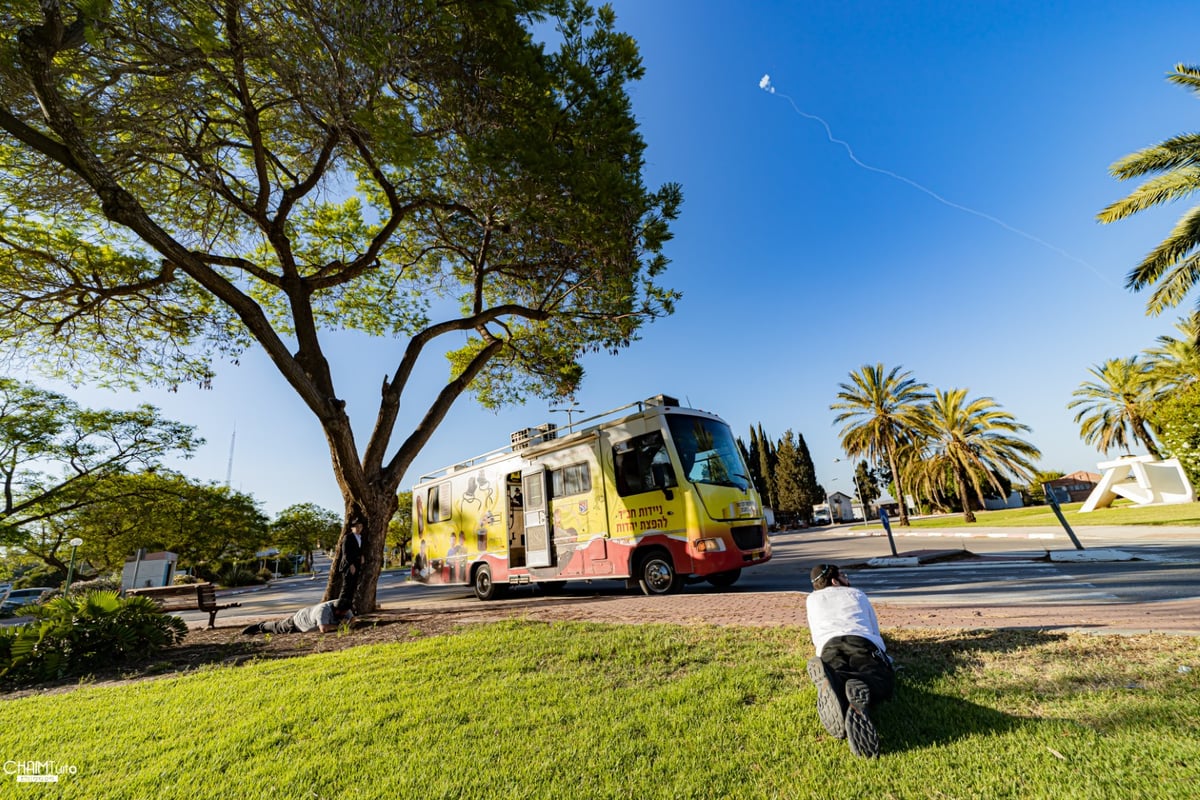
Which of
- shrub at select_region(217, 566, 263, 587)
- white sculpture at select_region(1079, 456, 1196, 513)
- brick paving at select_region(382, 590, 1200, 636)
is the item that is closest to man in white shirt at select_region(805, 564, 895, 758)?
brick paving at select_region(382, 590, 1200, 636)

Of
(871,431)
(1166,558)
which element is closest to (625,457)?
(1166,558)

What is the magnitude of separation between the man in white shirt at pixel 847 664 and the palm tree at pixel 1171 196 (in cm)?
1564

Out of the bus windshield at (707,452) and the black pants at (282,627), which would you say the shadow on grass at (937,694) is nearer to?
the bus windshield at (707,452)

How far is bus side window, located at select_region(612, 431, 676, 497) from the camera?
875cm

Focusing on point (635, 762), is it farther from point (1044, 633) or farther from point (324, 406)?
point (324, 406)

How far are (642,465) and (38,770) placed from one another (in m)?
7.52

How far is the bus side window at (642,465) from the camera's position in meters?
8.75

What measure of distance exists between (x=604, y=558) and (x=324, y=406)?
5.98 meters

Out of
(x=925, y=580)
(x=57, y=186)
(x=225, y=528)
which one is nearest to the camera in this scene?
(x=57, y=186)

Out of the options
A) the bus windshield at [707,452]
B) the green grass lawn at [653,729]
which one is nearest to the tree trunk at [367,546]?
the green grass lawn at [653,729]

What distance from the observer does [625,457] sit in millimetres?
9398

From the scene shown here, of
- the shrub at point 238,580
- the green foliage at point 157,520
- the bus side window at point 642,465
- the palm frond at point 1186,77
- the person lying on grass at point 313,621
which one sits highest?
the palm frond at point 1186,77

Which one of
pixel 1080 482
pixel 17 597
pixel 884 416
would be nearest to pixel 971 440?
pixel 884 416

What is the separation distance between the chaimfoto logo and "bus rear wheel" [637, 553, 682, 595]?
7.30 metres
